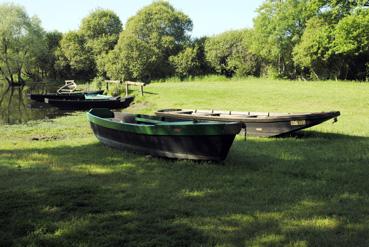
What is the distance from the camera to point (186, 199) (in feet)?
18.1

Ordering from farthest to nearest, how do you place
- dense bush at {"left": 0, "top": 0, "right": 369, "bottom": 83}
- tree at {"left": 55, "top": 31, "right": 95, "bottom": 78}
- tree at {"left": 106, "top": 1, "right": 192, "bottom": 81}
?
tree at {"left": 55, "top": 31, "right": 95, "bottom": 78}, tree at {"left": 106, "top": 1, "right": 192, "bottom": 81}, dense bush at {"left": 0, "top": 0, "right": 369, "bottom": 83}

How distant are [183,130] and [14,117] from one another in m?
15.0

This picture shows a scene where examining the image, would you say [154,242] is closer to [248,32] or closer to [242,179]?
[242,179]

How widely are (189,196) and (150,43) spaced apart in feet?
140

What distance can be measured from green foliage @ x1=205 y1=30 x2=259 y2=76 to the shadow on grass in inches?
1466

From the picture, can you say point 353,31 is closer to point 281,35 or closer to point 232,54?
point 281,35

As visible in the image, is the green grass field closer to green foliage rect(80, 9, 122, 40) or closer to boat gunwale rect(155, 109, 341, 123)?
boat gunwale rect(155, 109, 341, 123)

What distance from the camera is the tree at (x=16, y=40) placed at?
1838 inches

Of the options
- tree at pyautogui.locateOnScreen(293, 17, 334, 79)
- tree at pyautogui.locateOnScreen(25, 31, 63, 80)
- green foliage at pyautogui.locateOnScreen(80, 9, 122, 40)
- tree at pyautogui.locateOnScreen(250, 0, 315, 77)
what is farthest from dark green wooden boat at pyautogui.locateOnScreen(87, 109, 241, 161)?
tree at pyautogui.locateOnScreen(25, 31, 63, 80)

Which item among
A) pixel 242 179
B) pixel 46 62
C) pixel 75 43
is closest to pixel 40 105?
→ pixel 242 179

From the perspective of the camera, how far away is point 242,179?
6.59 metres

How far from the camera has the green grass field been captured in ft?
13.9

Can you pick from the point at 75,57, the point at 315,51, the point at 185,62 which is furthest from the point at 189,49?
the point at 75,57

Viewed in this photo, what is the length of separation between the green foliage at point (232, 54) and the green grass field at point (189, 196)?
35.7 metres
